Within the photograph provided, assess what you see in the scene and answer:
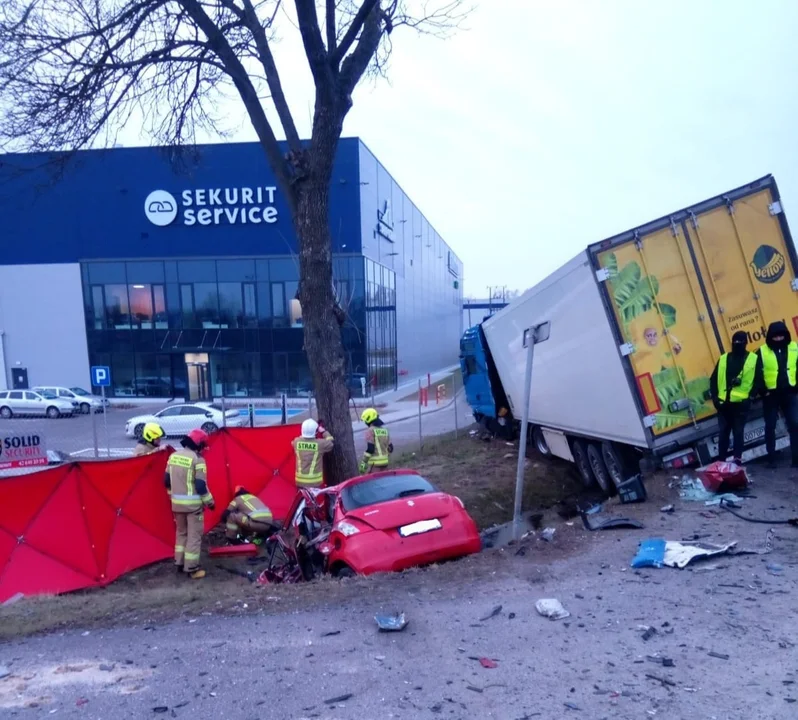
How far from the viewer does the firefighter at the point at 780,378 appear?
7102mm

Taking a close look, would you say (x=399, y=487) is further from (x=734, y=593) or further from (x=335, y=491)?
(x=734, y=593)

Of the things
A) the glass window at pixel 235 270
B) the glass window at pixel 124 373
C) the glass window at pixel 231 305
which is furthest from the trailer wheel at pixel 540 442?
the glass window at pixel 124 373

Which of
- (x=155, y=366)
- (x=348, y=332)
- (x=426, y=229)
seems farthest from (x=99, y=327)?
(x=426, y=229)

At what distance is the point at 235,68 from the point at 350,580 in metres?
7.63

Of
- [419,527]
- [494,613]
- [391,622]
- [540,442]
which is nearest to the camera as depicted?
[391,622]

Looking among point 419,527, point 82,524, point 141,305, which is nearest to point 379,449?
point 419,527

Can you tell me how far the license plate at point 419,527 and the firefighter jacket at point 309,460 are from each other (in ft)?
10.9

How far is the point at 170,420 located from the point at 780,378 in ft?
67.5

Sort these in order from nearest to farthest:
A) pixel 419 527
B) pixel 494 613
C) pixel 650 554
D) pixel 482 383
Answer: pixel 494 613
pixel 650 554
pixel 419 527
pixel 482 383

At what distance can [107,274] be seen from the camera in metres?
36.3

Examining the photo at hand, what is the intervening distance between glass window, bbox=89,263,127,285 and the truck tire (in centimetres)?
3293

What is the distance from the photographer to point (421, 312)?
5341cm

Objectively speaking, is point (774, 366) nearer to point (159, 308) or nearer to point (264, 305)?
point (264, 305)

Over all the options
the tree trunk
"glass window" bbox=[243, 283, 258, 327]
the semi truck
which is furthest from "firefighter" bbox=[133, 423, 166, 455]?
"glass window" bbox=[243, 283, 258, 327]
